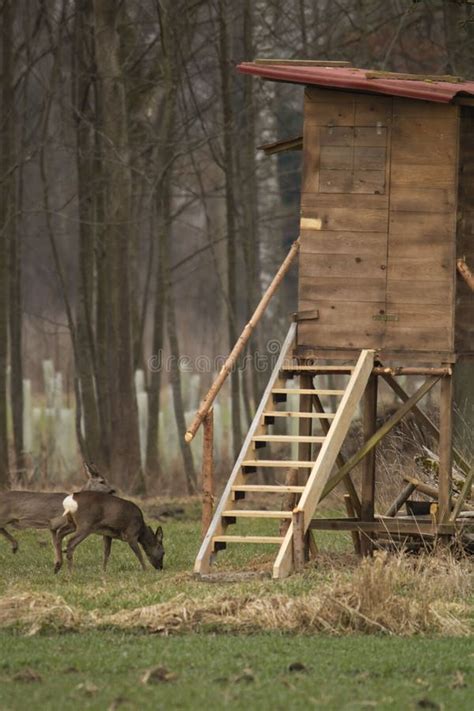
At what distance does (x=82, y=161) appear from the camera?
91.2 feet

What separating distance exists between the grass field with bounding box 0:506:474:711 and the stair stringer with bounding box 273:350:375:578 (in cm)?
32

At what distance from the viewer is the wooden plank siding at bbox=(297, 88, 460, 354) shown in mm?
15719

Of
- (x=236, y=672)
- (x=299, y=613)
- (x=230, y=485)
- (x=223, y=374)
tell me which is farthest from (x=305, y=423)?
(x=236, y=672)

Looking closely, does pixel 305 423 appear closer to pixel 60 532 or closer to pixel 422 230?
pixel 422 230

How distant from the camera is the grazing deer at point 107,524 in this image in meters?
15.8

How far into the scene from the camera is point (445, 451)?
51.7 ft

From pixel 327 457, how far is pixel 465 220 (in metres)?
3.01

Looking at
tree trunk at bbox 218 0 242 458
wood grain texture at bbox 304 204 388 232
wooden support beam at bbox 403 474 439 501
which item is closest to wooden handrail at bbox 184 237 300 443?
wood grain texture at bbox 304 204 388 232

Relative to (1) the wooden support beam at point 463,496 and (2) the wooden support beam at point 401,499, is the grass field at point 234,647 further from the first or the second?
(2) the wooden support beam at point 401,499

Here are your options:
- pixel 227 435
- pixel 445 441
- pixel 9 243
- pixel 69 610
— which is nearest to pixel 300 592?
pixel 69 610

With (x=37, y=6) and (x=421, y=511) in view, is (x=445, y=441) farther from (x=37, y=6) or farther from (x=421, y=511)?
(x=37, y=6)

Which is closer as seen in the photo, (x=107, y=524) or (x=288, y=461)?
(x=288, y=461)

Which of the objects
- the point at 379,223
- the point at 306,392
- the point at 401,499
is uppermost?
the point at 379,223

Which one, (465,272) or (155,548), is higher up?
(465,272)
